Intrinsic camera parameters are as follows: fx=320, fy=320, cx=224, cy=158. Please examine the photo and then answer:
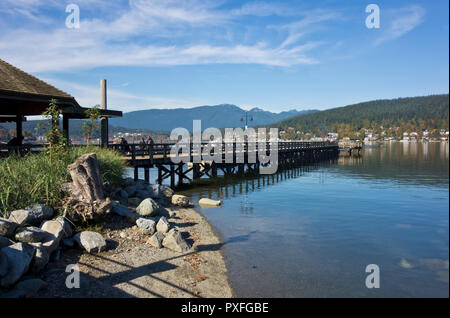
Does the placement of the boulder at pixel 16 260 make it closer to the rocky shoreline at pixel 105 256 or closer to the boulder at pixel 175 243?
the rocky shoreline at pixel 105 256

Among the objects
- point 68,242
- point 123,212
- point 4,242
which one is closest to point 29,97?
point 123,212

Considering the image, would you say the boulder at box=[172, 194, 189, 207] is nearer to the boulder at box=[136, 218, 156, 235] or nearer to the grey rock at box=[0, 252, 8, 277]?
the boulder at box=[136, 218, 156, 235]

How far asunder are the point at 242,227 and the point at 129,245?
5122mm

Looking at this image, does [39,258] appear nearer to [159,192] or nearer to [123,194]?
[123,194]

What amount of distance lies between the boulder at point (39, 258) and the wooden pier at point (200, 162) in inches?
530

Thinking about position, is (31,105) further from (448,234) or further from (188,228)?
(448,234)

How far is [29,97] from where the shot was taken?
1393 cm

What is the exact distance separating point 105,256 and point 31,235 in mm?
1927

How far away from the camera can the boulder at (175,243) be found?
9930 mm

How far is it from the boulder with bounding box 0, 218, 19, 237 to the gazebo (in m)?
7.51

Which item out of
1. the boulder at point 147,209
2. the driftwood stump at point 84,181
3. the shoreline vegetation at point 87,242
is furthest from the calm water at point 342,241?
the driftwood stump at point 84,181

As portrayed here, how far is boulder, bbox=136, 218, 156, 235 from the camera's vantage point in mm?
10781

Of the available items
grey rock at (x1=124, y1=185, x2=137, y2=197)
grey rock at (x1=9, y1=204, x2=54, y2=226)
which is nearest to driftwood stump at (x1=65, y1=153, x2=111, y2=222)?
grey rock at (x1=9, y1=204, x2=54, y2=226)
